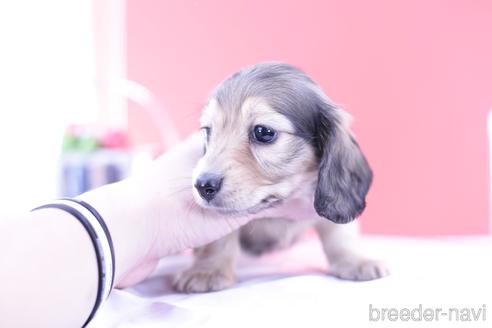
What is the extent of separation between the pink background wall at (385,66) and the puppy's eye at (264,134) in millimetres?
238

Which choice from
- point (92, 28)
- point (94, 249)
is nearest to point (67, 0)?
point (92, 28)

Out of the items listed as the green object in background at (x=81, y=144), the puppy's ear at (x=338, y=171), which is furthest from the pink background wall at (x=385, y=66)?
the green object in background at (x=81, y=144)

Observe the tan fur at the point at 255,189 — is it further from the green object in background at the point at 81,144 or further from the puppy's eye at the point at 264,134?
the green object in background at the point at 81,144

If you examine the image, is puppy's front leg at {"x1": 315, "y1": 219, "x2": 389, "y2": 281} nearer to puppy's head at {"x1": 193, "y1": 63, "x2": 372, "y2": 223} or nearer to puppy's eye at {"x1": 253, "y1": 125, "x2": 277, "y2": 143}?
puppy's head at {"x1": 193, "y1": 63, "x2": 372, "y2": 223}

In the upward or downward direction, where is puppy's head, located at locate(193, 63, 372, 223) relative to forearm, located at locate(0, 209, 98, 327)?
upward

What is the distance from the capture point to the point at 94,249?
0.97 metres

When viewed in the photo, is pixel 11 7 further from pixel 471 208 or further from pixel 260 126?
pixel 471 208

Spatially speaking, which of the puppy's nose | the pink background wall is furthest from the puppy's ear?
the puppy's nose

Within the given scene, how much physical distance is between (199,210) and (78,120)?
182 centimetres

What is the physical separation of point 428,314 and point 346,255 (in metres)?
0.48

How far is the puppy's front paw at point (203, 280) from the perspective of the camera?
52.5 inches

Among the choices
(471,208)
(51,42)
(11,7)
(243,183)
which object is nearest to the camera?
(243,183)

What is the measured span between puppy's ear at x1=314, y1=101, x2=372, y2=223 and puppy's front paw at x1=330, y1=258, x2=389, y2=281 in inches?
8.3

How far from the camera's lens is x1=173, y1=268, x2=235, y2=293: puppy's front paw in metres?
1.33
